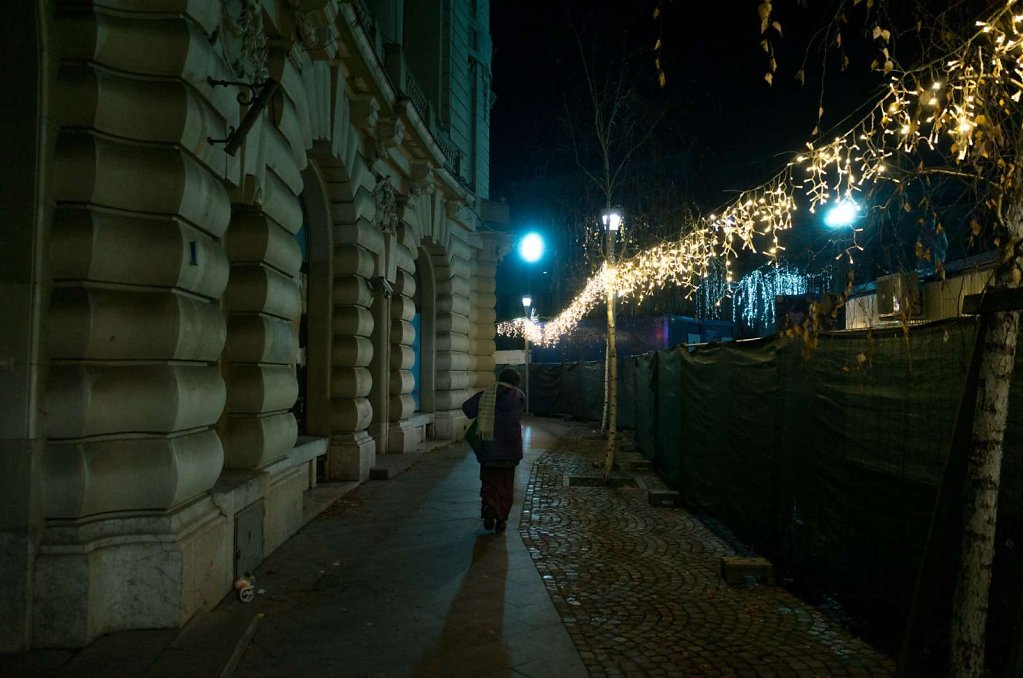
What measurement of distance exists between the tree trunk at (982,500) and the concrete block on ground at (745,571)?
2713 millimetres

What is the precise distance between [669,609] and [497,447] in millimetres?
3130

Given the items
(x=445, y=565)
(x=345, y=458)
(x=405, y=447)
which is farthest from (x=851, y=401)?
(x=405, y=447)

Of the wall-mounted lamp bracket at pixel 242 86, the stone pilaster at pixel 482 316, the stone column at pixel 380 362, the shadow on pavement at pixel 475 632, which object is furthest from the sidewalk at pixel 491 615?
the stone pilaster at pixel 482 316

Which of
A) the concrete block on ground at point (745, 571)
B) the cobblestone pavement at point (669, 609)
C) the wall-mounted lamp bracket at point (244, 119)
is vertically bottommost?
the cobblestone pavement at point (669, 609)

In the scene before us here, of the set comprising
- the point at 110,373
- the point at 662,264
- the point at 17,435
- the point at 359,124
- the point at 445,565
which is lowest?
the point at 445,565

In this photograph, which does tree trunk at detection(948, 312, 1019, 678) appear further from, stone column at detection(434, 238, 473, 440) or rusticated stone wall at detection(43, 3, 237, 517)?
stone column at detection(434, 238, 473, 440)

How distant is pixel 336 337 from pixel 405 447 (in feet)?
12.4

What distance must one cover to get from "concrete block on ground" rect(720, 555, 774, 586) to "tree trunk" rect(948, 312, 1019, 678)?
2713 mm

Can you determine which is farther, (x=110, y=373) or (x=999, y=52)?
(x=110, y=373)

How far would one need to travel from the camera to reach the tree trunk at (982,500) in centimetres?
317

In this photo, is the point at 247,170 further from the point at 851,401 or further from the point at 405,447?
the point at 405,447

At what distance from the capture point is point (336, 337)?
10.4 m

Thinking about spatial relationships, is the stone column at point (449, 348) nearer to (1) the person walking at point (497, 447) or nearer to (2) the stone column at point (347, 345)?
(2) the stone column at point (347, 345)

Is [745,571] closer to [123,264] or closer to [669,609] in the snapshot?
[669,609]
